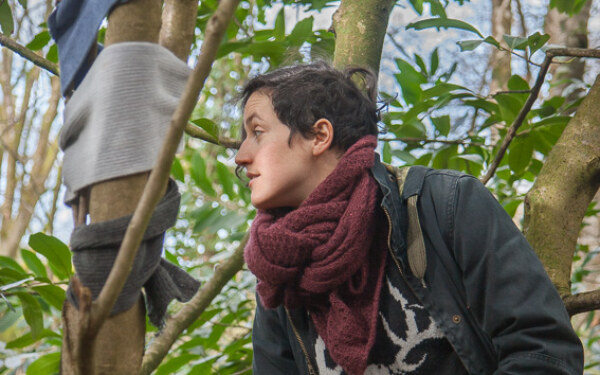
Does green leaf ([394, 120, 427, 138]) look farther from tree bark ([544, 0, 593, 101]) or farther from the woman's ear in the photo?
tree bark ([544, 0, 593, 101])

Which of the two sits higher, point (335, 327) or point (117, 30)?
point (117, 30)

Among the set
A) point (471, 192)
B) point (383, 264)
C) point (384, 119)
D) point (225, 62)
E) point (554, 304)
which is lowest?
point (554, 304)

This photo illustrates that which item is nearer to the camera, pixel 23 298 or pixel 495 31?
pixel 23 298

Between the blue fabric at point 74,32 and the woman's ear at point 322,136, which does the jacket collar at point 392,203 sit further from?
the blue fabric at point 74,32

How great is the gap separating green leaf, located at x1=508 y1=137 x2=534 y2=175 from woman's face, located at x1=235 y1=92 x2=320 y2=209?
30.4 inches

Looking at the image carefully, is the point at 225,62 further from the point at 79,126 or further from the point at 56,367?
the point at 79,126

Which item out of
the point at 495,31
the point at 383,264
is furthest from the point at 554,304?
the point at 495,31

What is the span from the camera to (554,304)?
1.21 metres

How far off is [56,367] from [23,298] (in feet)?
0.74

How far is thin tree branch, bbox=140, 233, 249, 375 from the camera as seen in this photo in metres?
1.35

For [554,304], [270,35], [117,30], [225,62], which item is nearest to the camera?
[117,30]

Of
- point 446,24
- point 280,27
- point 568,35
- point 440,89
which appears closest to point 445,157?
point 440,89

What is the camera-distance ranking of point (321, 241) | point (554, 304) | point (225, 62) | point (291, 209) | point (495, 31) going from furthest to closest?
point (225, 62) < point (495, 31) < point (291, 209) < point (321, 241) < point (554, 304)

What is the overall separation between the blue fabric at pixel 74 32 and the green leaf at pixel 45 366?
3.45 ft
